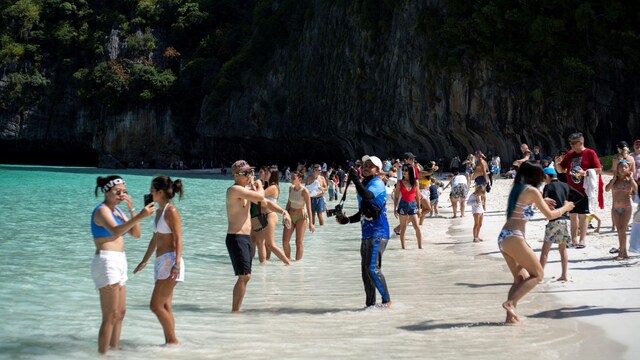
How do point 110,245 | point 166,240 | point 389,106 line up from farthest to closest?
1. point 389,106
2. point 166,240
3. point 110,245

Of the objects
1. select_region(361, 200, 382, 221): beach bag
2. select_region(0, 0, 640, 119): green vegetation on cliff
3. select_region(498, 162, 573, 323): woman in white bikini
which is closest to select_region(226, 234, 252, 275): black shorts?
select_region(361, 200, 382, 221): beach bag

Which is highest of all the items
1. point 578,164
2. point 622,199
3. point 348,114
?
point 348,114

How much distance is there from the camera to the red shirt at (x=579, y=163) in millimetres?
10883

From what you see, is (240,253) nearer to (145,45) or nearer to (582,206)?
(582,206)

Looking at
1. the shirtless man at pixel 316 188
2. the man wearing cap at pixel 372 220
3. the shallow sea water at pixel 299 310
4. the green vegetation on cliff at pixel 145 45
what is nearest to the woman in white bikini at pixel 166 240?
the shallow sea water at pixel 299 310

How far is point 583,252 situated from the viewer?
11.9 meters

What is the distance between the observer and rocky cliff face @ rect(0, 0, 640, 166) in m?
39.1

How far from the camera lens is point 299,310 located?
914 centimetres

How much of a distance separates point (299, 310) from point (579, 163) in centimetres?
473

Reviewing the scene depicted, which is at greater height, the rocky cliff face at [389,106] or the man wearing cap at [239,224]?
the rocky cliff face at [389,106]

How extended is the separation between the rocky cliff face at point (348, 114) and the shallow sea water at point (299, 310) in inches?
966

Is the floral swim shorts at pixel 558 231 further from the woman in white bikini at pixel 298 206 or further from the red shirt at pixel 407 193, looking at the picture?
the red shirt at pixel 407 193

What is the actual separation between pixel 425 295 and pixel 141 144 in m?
76.3

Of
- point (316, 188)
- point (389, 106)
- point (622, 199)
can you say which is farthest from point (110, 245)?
point (389, 106)
